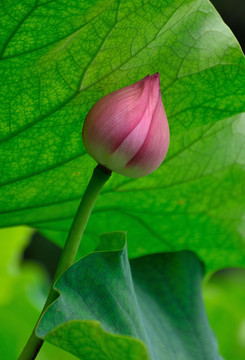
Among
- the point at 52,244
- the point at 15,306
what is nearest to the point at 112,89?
the point at 15,306

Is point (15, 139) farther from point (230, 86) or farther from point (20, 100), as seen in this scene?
point (230, 86)

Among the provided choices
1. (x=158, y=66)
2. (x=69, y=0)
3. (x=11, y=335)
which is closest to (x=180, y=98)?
(x=158, y=66)

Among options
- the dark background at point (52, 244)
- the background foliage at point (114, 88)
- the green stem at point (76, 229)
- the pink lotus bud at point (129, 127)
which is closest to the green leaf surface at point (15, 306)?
the background foliage at point (114, 88)

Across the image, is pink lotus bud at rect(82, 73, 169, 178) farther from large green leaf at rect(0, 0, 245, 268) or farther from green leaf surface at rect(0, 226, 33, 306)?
green leaf surface at rect(0, 226, 33, 306)

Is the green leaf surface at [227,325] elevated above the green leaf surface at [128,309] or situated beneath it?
situated beneath

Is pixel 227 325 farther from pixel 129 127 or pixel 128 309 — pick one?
pixel 129 127

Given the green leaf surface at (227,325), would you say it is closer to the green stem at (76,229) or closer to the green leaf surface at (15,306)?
the green leaf surface at (15,306)
